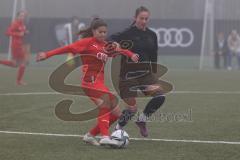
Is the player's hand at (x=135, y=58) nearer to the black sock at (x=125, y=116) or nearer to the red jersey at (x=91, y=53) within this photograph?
the red jersey at (x=91, y=53)

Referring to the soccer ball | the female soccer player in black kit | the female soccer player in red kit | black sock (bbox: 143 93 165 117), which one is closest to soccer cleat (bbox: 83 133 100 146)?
the female soccer player in red kit

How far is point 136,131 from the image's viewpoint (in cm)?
1046

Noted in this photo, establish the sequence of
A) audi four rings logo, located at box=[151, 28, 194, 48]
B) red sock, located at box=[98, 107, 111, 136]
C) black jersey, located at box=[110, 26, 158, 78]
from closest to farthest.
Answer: red sock, located at box=[98, 107, 111, 136] → black jersey, located at box=[110, 26, 158, 78] → audi four rings logo, located at box=[151, 28, 194, 48]

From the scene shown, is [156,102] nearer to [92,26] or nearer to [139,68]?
[139,68]

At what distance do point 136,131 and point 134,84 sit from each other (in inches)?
42.5

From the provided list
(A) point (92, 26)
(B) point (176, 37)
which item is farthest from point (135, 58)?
(B) point (176, 37)

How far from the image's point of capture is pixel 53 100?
15211mm

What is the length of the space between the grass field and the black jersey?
1.13 m

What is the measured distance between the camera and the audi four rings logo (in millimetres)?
31625

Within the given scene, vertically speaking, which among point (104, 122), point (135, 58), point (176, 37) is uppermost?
point (135, 58)

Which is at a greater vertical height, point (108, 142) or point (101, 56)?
point (101, 56)

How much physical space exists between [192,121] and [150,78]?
223 centimetres

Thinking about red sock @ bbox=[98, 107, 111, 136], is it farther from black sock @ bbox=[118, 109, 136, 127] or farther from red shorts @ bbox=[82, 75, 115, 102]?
black sock @ bbox=[118, 109, 136, 127]

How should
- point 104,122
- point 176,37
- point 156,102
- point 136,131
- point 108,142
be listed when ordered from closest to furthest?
1. point 108,142
2. point 104,122
3. point 156,102
4. point 136,131
5. point 176,37
